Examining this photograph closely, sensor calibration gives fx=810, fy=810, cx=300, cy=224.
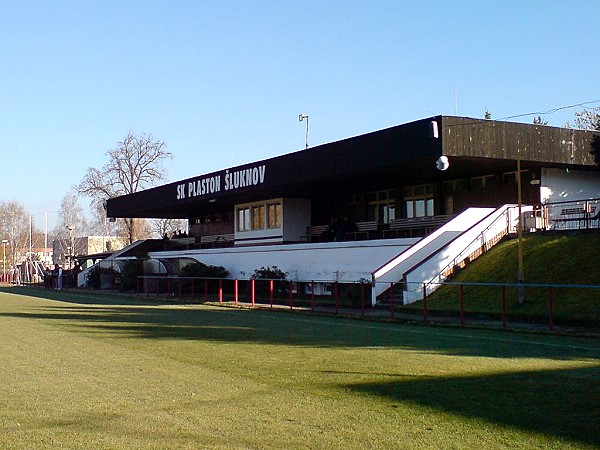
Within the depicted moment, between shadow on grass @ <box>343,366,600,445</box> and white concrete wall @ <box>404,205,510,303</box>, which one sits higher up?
white concrete wall @ <box>404,205,510,303</box>

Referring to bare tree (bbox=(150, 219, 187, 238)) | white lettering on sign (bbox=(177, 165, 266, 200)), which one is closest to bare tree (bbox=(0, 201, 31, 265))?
bare tree (bbox=(150, 219, 187, 238))

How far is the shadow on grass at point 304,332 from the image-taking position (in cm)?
1684

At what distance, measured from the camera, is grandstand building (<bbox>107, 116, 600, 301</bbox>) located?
3269 cm

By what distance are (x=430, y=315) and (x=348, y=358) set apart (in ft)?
37.7

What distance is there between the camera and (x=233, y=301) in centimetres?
3609

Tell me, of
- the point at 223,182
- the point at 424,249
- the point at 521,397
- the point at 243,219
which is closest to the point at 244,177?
the point at 223,182

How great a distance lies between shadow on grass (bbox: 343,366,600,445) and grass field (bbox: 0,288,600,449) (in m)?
0.02

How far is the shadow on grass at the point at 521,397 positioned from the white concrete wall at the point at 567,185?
2375cm

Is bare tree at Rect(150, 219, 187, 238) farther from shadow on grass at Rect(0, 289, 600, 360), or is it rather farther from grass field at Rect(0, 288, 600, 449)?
grass field at Rect(0, 288, 600, 449)

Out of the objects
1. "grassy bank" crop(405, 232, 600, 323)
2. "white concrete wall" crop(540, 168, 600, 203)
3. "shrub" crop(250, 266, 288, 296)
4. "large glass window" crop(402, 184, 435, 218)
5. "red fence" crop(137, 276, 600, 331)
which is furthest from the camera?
"large glass window" crop(402, 184, 435, 218)

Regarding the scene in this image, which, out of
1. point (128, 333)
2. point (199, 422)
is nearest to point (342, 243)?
point (128, 333)

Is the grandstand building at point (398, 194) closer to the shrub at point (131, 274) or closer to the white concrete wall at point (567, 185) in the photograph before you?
Answer: the white concrete wall at point (567, 185)

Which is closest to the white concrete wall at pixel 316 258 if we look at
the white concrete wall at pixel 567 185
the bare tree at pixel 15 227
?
the white concrete wall at pixel 567 185

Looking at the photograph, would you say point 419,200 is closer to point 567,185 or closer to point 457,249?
point 567,185
